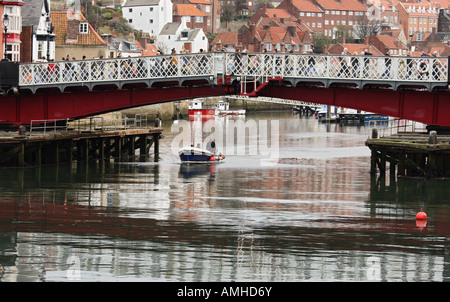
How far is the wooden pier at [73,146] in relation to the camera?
6250 centimetres

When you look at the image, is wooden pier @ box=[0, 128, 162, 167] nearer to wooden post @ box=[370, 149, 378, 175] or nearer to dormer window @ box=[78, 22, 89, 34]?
wooden post @ box=[370, 149, 378, 175]

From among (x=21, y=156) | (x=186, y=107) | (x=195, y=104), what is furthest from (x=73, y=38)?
(x=21, y=156)

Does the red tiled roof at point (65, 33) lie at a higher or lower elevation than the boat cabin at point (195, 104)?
higher

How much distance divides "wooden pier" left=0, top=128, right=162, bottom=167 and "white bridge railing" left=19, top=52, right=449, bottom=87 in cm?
378

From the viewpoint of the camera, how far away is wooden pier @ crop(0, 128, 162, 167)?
6250 centimetres

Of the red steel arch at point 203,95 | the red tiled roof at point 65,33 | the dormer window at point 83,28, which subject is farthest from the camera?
the dormer window at point 83,28

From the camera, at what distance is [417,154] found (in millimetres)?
60094

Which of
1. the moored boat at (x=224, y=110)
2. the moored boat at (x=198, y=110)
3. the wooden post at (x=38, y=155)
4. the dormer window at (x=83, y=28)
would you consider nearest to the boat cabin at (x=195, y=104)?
the moored boat at (x=198, y=110)

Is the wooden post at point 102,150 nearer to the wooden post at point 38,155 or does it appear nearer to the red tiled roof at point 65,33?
the wooden post at point 38,155

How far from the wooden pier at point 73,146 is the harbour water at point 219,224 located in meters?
1.14

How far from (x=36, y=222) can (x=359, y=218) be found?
13903 mm

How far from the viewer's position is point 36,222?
1737 inches

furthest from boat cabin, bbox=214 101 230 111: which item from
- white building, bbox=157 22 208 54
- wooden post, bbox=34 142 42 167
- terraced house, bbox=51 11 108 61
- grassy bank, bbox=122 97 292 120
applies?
wooden post, bbox=34 142 42 167

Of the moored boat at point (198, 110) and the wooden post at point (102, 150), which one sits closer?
the wooden post at point (102, 150)
